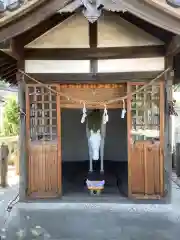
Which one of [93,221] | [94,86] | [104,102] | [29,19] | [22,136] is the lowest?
[93,221]

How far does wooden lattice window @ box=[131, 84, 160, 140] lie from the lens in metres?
7.45

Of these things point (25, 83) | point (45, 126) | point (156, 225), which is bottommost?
point (156, 225)

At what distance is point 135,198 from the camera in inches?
296

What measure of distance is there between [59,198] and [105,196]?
914 mm

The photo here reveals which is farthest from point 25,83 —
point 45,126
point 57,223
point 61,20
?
point 57,223

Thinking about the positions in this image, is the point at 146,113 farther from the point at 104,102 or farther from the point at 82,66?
the point at 82,66

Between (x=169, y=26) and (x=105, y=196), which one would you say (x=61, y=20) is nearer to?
(x=169, y=26)

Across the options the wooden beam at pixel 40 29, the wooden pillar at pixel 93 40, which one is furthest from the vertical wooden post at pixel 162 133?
the wooden beam at pixel 40 29

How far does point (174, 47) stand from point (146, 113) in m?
1.41

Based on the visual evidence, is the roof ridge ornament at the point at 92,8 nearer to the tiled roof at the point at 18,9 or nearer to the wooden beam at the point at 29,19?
the wooden beam at the point at 29,19

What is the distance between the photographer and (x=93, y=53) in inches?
292

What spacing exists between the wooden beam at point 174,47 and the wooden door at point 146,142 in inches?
27.1

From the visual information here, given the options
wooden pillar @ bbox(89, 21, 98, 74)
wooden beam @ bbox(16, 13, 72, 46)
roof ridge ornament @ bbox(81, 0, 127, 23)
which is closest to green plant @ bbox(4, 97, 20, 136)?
wooden beam @ bbox(16, 13, 72, 46)

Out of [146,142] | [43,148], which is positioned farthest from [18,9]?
[146,142]
